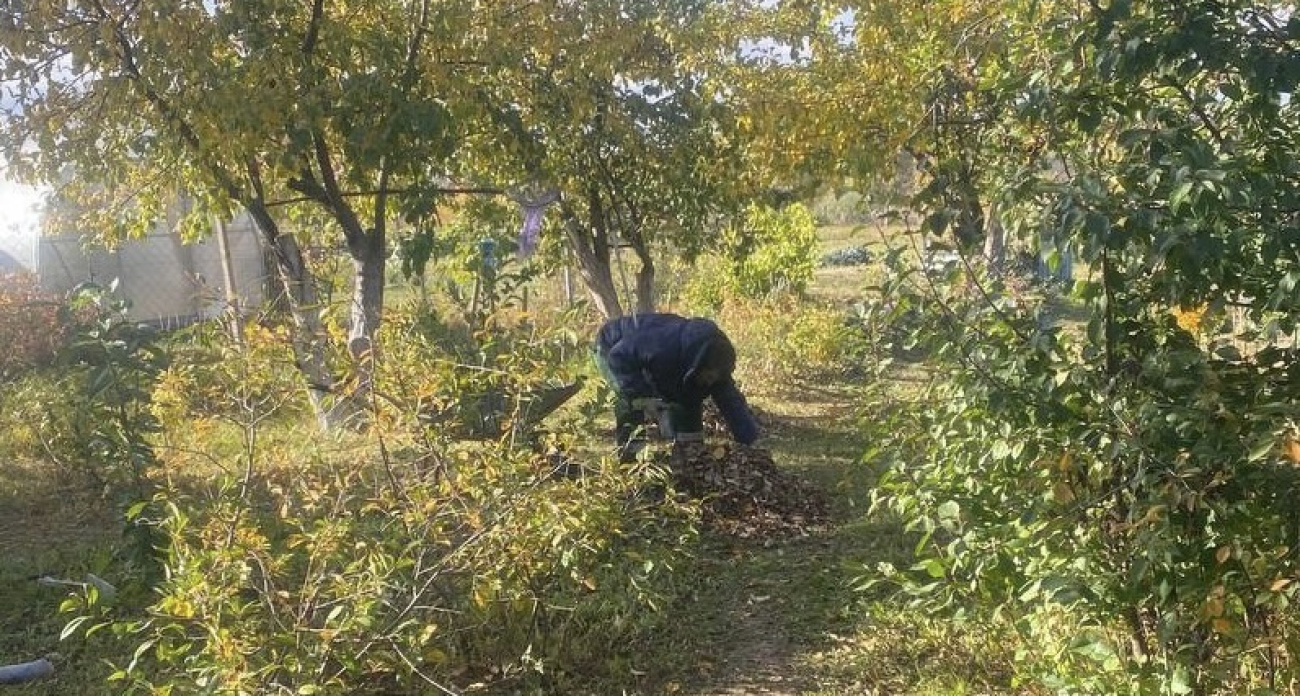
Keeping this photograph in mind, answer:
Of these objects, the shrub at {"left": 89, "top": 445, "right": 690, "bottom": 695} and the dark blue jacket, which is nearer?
the shrub at {"left": 89, "top": 445, "right": 690, "bottom": 695}

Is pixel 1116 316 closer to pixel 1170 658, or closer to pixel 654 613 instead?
pixel 1170 658

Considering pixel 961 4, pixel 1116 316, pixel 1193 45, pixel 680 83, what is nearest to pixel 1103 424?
pixel 1116 316

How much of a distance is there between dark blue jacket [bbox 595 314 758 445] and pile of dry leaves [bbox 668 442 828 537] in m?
0.34

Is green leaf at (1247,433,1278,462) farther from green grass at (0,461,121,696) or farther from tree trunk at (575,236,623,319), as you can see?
tree trunk at (575,236,623,319)

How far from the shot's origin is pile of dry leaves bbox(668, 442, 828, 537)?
543 centimetres

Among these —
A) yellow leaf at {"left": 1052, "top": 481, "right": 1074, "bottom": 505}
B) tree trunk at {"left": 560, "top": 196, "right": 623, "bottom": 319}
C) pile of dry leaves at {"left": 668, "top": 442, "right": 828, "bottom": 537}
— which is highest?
tree trunk at {"left": 560, "top": 196, "right": 623, "bottom": 319}

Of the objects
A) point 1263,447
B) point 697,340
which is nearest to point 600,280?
point 697,340

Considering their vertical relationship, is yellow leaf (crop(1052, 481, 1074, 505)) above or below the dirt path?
above

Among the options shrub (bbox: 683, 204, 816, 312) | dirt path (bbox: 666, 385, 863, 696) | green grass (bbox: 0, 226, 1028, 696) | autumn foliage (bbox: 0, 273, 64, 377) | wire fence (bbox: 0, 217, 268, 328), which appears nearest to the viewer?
green grass (bbox: 0, 226, 1028, 696)

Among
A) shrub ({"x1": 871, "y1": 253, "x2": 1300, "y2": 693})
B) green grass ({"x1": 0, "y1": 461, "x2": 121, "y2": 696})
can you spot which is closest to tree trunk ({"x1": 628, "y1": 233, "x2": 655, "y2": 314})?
green grass ({"x1": 0, "y1": 461, "x2": 121, "y2": 696})

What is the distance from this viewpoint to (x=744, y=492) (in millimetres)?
5633

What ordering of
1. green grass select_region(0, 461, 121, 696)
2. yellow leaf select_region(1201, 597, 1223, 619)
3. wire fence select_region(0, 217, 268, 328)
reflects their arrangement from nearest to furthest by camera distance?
yellow leaf select_region(1201, 597, 1223, 619)
green grass select_region(0, 461, 121, 696)
wire fence select_region(0, 217, 268, 328)

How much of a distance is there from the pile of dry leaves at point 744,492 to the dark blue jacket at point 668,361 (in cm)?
34

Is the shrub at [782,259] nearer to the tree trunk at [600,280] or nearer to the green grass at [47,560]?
the tree trunk at [600,280]
